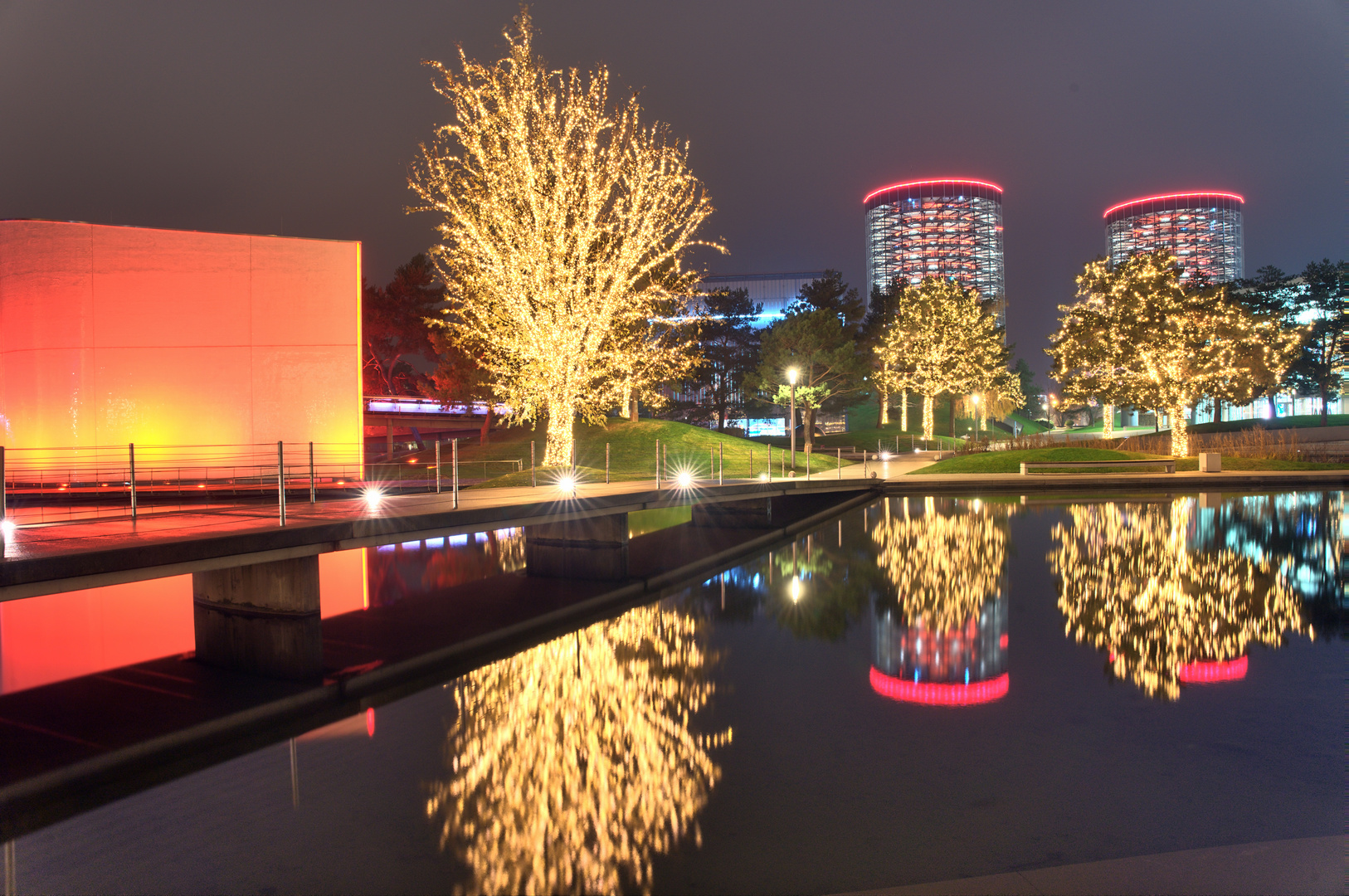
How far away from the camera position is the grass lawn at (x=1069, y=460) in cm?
2973

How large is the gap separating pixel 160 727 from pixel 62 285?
22.6m

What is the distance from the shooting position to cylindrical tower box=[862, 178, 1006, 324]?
17550cm

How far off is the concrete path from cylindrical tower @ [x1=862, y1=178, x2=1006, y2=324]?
178 m

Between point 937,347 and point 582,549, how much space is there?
44.4 meters

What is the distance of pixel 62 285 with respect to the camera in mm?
23594

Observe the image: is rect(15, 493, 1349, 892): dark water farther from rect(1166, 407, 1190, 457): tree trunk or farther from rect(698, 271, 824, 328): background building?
rect(698, 271, 824, 328): background building

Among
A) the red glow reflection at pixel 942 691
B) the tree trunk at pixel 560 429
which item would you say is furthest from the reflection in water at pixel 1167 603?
the tree trunk at pixel 560 429

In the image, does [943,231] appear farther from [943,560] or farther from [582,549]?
[582,549]

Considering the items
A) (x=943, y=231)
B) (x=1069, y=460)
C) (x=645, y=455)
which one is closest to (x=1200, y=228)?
(x=943, y=231)

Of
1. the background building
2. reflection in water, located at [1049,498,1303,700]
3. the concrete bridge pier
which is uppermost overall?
the background building

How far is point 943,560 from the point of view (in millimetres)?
14523

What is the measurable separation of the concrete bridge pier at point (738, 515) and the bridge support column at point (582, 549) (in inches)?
245

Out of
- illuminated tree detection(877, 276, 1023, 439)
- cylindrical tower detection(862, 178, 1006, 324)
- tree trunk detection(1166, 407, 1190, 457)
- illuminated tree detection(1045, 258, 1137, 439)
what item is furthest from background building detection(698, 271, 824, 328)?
tree trunk detection(1166, 407, 1190, 457)

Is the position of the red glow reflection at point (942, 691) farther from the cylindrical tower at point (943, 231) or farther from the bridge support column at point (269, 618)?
the cylindrical tower at point (943, 231)
